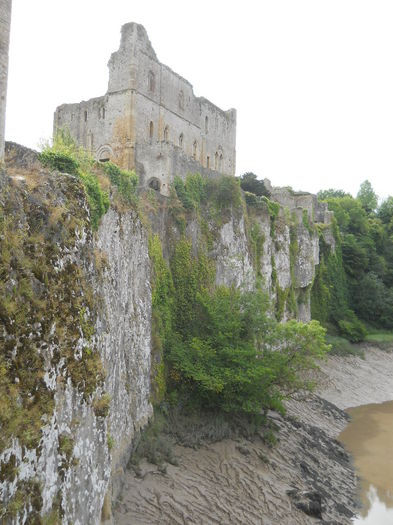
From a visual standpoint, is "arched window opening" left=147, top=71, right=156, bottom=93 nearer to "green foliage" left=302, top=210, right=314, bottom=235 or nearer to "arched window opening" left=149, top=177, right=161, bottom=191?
"arched window opening" left=149, top=177, right=161, bottom=191

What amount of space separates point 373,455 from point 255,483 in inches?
359

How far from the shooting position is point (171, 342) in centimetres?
2086

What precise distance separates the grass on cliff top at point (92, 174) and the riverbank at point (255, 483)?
8.05m

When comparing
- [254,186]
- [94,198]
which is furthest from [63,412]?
[254,186]

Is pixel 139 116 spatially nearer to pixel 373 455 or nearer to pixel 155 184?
pixel 155 184

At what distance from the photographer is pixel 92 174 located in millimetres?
14602

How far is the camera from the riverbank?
48.0 ft

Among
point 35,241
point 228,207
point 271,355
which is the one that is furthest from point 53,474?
point 228,207

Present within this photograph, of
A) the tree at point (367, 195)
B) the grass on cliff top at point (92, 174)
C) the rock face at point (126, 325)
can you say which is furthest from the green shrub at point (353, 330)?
the tree at point (367, 195)

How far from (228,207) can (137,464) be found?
50.6ft

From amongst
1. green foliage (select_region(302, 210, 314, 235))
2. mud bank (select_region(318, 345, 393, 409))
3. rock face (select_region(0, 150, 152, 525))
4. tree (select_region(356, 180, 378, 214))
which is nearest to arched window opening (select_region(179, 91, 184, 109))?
green foliage (select_region(302, 210, 314, 235))

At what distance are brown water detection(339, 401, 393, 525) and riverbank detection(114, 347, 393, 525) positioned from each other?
0.54 metres

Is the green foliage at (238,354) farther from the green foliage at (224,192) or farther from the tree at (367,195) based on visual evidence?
the tree at (367,195)

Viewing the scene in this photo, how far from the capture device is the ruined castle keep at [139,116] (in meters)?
26.9
